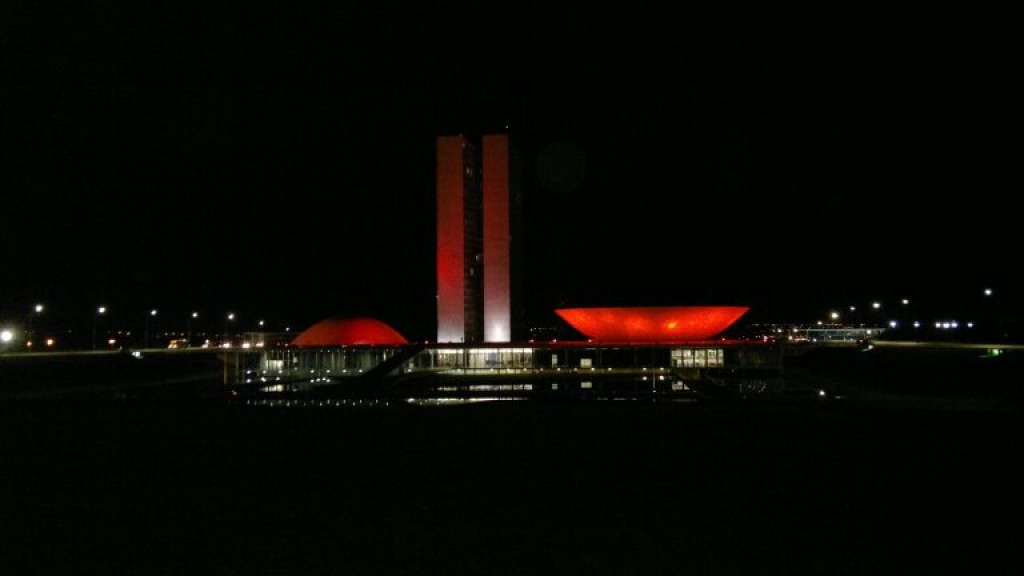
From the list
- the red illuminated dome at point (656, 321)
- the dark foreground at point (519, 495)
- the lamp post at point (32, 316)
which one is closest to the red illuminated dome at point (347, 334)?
the red illuminated dome at point (656, 321)

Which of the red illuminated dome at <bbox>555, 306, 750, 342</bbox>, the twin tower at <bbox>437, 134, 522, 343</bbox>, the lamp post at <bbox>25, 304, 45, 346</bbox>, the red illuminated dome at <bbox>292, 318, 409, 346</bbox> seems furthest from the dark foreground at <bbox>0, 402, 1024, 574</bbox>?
the lamp post at <bbox>25, 304, 45, 346</bbox>

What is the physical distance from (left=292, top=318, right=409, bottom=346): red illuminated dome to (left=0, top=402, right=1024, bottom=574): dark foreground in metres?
13.7

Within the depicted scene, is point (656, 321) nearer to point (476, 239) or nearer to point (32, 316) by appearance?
point (476, 239)

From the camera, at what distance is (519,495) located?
5.50 meters

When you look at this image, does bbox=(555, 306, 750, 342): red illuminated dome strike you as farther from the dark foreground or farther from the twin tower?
the dark foreground

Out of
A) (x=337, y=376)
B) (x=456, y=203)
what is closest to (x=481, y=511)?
(x=337, y=376)

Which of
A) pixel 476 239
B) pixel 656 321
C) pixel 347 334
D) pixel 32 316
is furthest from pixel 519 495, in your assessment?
pixel 32 316

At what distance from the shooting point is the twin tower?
2650 cm

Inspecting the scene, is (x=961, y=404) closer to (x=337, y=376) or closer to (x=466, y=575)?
(x=466, y=575)

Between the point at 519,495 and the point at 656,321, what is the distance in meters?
17.1

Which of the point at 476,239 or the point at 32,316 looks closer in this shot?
the point at 476,239

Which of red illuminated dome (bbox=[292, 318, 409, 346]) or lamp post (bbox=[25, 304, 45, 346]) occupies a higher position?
lamp post (bbox=[25, 304, 45, 346])

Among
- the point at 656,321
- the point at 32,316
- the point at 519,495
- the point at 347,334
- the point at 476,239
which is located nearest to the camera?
the point at 519,495

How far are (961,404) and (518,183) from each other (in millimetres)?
20004
